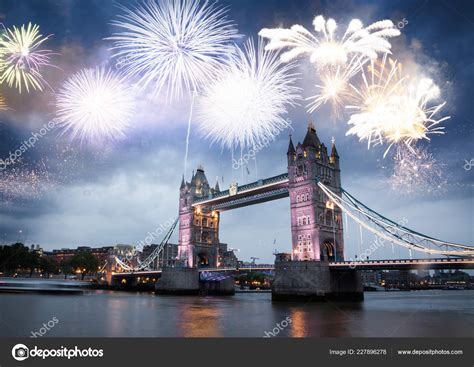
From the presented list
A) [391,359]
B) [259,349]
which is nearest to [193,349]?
[259,349]

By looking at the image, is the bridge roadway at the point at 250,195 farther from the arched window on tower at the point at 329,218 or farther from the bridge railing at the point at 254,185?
the arched window on tower at the point at 329,218

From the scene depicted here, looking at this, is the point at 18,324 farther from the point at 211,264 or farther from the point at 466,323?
the point at 211,264

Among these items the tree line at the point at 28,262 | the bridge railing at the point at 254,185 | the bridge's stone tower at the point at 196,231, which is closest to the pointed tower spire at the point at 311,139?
the bridge railing at the point at 254,185

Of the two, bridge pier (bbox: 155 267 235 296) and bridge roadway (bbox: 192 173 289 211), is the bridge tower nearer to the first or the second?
bridge roadway (bbox: 192 173 289 211)

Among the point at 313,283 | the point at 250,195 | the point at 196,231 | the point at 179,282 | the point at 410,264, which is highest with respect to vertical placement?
the point at 250,195

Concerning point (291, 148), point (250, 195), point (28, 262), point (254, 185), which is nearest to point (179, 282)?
point (250, 195)

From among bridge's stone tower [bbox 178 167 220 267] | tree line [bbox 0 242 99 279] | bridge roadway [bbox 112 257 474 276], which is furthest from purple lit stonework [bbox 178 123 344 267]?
tree line [bbox 0 242 99 279]

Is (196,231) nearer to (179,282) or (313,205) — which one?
(179,282)
